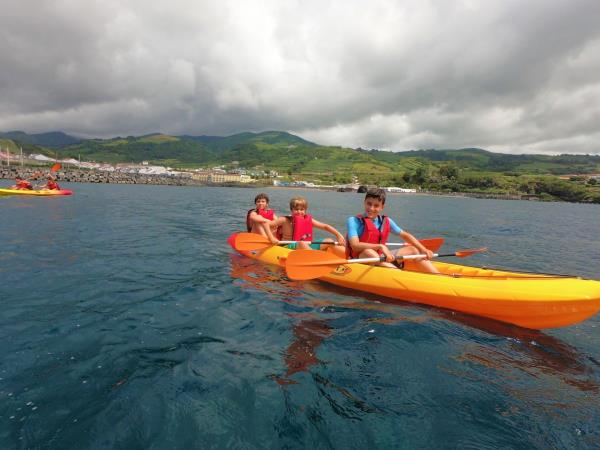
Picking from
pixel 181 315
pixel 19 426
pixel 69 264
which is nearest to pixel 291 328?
pixel 181 315

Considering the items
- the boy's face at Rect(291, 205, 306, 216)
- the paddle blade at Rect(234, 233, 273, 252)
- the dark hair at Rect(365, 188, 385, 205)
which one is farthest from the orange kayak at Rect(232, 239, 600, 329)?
the paddle blade at Rect(234, 233, 273, 252)

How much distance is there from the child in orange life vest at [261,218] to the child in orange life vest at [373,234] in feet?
10.1

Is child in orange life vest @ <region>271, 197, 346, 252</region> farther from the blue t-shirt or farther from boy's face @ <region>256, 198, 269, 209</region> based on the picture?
the blue t-shirt

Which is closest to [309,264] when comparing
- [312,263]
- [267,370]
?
[312,263]

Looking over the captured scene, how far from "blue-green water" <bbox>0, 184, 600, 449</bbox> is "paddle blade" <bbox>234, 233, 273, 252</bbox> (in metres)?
2.31

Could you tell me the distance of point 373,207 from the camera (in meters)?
7.40

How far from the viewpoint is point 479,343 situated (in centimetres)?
542

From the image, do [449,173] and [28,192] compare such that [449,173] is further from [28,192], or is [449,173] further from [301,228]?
[301,228]

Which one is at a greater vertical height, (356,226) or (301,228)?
(356,226)

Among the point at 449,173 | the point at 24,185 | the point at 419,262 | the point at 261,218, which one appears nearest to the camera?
the point at 419,262

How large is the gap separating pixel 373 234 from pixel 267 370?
4180 mm

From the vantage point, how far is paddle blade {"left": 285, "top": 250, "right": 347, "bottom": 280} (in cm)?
731

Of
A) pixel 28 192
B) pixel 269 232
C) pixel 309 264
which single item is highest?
pixel 269 232

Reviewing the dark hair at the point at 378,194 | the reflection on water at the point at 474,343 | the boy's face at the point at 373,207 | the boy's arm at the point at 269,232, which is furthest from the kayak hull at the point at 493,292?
the boy's arm at the point at 269,232
